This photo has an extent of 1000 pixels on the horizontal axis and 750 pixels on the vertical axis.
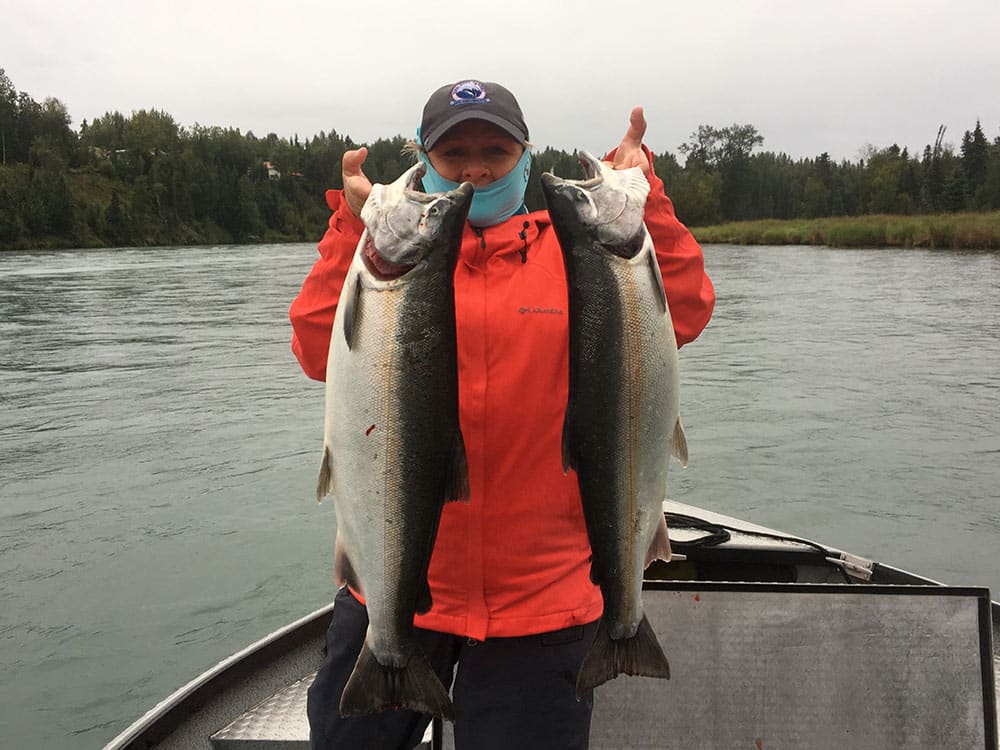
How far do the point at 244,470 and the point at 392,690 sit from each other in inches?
369

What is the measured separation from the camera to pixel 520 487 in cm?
252

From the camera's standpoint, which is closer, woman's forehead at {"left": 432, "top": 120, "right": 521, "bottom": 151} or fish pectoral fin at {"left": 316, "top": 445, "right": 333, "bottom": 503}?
fish pectoral fin at {"left": 316, "top": 445, "right": 333, "bottom": 503}

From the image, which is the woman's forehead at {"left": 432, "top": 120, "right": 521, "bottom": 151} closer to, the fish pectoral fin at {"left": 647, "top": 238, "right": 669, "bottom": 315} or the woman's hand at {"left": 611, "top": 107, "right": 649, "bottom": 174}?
the woman's hand at {"left": 611, "top": 107, "right": 649, "bottom": 174}

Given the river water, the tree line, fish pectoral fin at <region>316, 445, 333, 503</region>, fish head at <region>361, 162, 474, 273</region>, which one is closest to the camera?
fish head at <region>361, 162, 474, 273</region>

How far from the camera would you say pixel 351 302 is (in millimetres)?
2369

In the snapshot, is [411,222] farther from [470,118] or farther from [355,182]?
[470,118]

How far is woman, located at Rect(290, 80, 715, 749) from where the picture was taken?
2502 mm

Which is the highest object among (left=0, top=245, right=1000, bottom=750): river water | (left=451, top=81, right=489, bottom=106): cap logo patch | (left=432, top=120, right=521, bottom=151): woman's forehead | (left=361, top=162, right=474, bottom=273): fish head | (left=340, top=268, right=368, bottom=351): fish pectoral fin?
(left=451, top=81, right=489, bottom=106): cap logo patch

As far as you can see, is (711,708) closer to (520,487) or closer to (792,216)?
(520,487)

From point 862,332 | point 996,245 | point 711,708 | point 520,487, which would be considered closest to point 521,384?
point 520,487

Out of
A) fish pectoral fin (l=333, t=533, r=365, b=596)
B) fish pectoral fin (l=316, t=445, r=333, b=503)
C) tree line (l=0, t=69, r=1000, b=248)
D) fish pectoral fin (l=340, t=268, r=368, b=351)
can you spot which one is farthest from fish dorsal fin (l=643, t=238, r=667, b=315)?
tree line (l=0, t=69, r=1000, b=248)

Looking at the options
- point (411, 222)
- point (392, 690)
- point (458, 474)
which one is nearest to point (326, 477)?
point (458, 474)

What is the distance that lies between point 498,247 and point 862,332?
19.8 m

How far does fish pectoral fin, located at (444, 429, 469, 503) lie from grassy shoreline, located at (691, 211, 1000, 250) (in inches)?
1772
